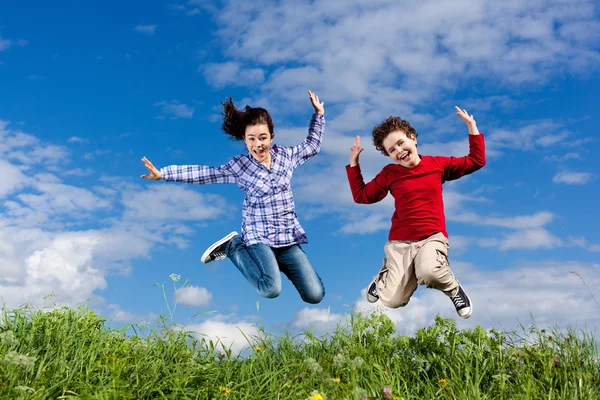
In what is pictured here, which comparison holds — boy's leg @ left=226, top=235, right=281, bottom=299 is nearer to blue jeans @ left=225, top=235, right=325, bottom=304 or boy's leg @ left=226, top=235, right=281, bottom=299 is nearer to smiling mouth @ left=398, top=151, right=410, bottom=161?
blue jeans @ left=225, top=235, right=325, bottom=304

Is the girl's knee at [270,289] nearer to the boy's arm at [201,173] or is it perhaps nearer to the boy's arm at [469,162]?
the boy's arm at [201,173]

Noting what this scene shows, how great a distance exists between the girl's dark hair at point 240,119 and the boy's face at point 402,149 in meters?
1.65

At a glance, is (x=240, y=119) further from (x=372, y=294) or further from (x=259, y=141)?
(x=372, y=294)

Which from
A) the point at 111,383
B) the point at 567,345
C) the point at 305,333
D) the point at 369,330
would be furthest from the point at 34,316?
the point at 567,345

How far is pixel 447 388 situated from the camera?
17.2 feet

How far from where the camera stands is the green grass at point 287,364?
195 inches

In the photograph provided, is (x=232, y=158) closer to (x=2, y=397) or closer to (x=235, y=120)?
(x=235, y=120)

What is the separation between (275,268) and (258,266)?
24 centimetres

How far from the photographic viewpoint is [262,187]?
8.13m

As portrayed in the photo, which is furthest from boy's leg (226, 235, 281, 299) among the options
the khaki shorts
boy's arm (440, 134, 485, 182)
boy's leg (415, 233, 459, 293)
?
boy's arm (440, 134, 485, 182)

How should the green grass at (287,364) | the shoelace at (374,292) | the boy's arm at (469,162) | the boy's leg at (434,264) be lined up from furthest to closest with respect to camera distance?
1. the shoelace at (374,292)
2. the boy's arm at (469,162)
3. the boy's leg at (434,264)
4. the green grass at (287,364)

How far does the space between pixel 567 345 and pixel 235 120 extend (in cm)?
490

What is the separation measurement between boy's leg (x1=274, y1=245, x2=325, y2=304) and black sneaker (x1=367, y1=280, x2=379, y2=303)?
61cm

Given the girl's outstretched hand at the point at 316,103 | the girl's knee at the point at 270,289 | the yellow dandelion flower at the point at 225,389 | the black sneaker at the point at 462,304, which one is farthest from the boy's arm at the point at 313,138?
the yellow dandelion flower at the point at 225,389
